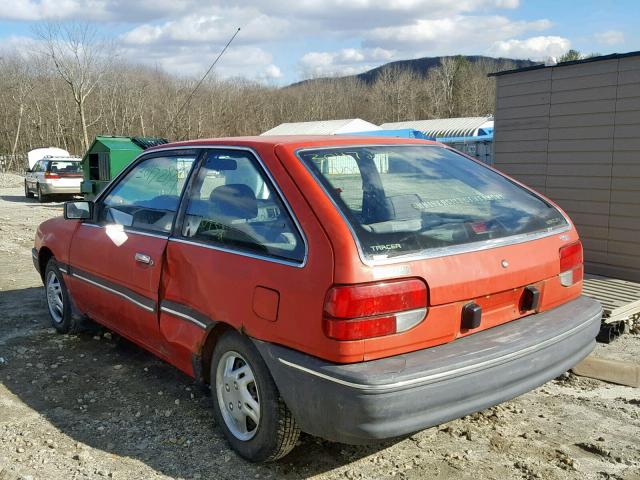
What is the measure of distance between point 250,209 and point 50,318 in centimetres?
337

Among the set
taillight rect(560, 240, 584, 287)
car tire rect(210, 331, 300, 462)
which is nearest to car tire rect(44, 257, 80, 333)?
car tire rect(210, 331, 300, 462)

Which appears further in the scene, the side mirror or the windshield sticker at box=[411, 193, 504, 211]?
the side mirror

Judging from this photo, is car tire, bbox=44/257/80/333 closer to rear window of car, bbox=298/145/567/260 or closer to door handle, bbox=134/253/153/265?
door handle, bbox=134/253/153/265

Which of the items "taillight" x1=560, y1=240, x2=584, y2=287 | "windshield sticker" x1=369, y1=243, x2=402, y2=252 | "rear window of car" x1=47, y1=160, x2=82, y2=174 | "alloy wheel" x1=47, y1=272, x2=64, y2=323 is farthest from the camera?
"rear window of car" x1=47, y1=160, x2=82, y2=174

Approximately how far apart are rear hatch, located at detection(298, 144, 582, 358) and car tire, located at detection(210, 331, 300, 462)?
0.61 m

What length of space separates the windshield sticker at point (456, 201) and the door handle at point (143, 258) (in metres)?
1.65

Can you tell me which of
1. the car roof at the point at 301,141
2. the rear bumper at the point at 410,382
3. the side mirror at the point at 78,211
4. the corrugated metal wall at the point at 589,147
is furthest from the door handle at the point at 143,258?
the corrugated metal wall at the point at 589,147

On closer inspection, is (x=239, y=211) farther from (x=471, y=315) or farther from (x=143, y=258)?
(x=471, y=315)

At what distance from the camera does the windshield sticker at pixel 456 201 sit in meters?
3.10

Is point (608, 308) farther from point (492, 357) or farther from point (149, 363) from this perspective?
point (149, 363)

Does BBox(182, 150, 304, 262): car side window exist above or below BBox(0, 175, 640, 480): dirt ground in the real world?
above

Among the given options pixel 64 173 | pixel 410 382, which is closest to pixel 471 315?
pixel 410 382

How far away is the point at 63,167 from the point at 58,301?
62.2 ft

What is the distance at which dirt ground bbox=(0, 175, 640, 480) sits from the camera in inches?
121
